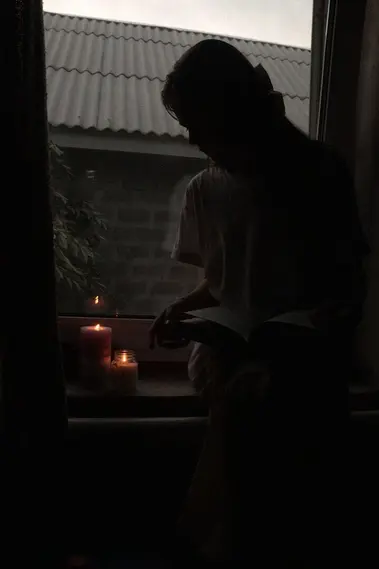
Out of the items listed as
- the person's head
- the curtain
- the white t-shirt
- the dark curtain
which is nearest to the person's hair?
the person's head

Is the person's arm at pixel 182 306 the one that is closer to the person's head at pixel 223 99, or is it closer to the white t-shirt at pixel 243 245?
the white t-shirt at pixel 243 245

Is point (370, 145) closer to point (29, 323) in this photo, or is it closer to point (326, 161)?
point (326, 161)

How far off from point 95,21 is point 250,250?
0.81m

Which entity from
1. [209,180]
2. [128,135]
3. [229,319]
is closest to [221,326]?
[229,319]

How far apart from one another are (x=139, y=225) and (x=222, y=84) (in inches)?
22.2

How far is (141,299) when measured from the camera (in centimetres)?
135

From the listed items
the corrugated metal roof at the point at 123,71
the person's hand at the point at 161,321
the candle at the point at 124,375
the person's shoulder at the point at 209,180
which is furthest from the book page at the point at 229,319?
the corrugated metal roof at the point at 123,71

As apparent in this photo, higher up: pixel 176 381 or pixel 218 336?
pixel 218 336

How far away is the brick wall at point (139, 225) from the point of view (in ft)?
4.36

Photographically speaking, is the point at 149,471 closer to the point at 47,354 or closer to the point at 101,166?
the point at 47,354

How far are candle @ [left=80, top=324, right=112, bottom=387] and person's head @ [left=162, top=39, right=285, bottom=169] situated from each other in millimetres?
482

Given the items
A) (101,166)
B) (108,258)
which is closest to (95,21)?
(101,166)

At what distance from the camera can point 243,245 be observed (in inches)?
35.7

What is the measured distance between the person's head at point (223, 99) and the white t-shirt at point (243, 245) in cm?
8
